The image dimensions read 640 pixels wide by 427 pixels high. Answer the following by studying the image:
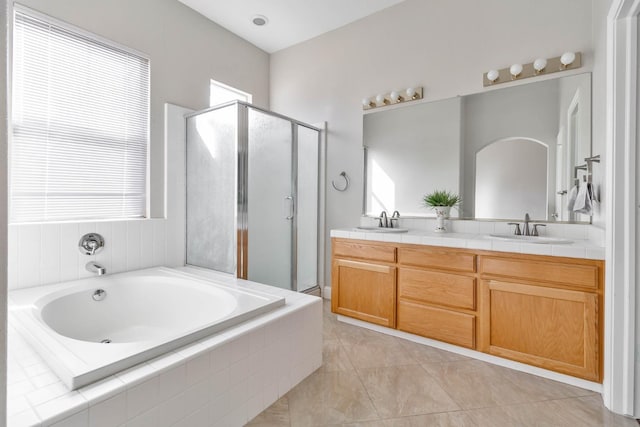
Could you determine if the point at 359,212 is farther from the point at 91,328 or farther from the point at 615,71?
the point at 91,328

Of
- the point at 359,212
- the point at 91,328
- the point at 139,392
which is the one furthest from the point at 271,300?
the point at 359,212

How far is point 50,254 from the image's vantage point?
215cm

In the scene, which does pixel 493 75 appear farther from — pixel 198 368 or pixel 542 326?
pixel 198 368

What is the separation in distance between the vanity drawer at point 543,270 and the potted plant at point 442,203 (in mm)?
597

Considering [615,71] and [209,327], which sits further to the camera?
[615,71]

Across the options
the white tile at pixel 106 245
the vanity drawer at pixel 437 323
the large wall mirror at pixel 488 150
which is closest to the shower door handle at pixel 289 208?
the large wall mirror at pixel 488 150

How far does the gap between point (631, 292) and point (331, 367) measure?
164 cm

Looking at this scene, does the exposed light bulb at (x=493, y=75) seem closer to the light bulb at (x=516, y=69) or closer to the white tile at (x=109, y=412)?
the light bulb at (x=516, y=69)

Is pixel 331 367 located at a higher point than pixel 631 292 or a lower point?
lower

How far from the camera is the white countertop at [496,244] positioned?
1.81 m

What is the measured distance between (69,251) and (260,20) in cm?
264

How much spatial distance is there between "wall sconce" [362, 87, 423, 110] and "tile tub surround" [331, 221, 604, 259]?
1.11 m

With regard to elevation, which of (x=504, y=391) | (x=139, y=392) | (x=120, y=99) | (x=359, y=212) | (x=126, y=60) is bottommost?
(x=504, y=391)

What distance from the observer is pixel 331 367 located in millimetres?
2070
